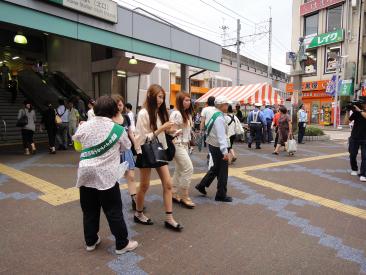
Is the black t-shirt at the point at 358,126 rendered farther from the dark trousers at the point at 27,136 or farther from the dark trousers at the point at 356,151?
the dark trousers at the point at 27,136

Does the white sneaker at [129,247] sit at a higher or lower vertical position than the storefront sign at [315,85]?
lower

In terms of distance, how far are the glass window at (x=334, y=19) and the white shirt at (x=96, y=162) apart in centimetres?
2898

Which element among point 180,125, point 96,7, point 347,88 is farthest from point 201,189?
point 347,88

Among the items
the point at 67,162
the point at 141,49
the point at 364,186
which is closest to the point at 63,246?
the point at 67,162

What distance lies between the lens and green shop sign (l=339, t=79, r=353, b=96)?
24.7m

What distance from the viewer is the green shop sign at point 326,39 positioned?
25.5 meters

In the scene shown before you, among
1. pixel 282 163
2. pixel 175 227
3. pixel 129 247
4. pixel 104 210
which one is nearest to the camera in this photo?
pixel 104 210

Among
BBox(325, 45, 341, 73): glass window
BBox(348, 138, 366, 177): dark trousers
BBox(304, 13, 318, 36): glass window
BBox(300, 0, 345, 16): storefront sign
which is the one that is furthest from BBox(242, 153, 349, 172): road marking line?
BBox(304, 13, 318, 36): glass window

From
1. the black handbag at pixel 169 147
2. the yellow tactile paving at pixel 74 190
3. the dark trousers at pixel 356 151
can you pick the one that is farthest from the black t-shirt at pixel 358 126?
the black handbag at pixel 169 147

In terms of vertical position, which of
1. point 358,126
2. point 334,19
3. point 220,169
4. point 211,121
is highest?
point 334,19

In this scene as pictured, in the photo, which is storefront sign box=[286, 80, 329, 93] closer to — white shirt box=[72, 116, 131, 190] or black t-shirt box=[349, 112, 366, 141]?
black t-shirt box=[349, 112, 366, 141]

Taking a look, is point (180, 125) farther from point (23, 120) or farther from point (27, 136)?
point (27, 136)

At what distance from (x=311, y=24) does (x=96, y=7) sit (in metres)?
25.9

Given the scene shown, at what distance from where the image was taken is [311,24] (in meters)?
28.6
